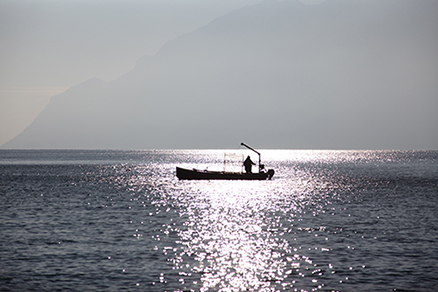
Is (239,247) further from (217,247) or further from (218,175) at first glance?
(218,175)

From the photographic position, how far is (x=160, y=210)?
160 feet

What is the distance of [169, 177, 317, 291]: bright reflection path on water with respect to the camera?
22094 mm

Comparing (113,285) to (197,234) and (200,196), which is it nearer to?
(197,234)

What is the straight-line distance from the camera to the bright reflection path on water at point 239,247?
72.5 ft

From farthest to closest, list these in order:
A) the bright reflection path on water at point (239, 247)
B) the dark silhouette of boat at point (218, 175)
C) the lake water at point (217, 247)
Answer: the dark silhouette of boat at point (218, 175) < the bright reflection path on water at point (239, 247) < the lake water at point (217, 247)

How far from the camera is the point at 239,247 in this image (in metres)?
29.3

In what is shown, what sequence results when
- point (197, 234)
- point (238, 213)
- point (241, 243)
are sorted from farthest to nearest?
point (238, 213), point (197, 234), point (241, 243)

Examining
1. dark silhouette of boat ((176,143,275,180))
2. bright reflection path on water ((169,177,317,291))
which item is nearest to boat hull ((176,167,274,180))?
dark silhouette of boat ((176,143,275,180))

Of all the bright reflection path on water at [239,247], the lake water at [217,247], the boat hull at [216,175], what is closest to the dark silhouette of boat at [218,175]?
the boat hull at [216,175]

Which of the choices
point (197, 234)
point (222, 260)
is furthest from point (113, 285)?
point (197, 234)

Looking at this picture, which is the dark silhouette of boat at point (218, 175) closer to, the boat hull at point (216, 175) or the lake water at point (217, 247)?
the boat hull at point (216, 175)

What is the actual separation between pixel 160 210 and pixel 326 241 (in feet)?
70.3

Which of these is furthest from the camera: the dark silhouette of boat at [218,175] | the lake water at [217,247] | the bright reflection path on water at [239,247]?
the dark silhouette of boat at [218,175]

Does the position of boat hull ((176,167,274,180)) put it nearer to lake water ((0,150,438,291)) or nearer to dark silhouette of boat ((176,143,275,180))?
dark silhouette of boat ((176,143,275,180))
